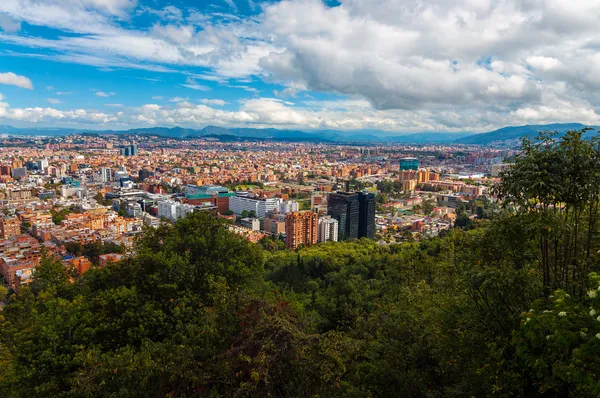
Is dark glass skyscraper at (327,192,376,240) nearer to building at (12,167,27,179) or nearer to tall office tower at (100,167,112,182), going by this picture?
tall office tower at (100,167,112,182)

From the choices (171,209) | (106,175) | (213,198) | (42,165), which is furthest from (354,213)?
(42,165)

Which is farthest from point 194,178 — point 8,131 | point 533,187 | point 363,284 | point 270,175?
point 8,131

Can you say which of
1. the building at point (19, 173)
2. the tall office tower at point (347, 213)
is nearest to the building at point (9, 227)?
the tall office tower at point (347, 213)

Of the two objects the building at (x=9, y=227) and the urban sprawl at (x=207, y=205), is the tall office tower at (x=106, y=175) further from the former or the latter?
the building at (x=9, y=227)

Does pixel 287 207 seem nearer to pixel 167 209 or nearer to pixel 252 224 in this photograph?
pixel 252 224

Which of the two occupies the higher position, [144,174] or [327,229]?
[144,174]

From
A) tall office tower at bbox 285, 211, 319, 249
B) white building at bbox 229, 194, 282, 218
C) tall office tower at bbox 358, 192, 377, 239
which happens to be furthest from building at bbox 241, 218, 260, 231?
tall office tower at bbox 358, 192, 377, 239
